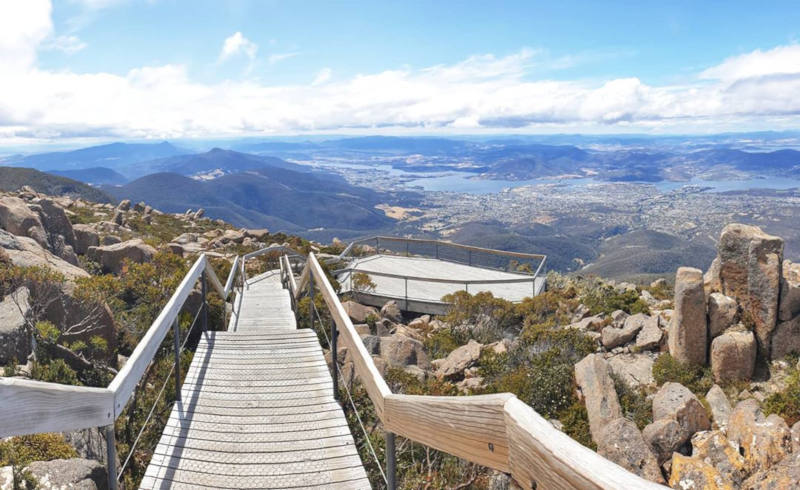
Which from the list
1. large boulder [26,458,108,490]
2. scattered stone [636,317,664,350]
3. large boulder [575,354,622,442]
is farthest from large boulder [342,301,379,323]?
large boulder [26,458,108,490]

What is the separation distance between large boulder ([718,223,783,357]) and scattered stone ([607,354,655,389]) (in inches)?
65.6

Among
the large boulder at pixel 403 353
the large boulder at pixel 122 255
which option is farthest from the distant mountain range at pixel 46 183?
the large boulder at pixel 403 353

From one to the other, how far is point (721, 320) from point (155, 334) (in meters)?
8.55

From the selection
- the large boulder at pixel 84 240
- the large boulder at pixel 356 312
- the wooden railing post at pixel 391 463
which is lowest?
the large boulder at pixel 356 312

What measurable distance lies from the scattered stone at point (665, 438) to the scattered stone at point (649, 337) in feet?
12.8

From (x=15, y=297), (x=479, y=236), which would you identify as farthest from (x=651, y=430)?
(x=479, y=236)

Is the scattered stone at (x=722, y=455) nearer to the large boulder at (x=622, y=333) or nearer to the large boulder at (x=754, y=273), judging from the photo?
the large boulder at (x=754, y=273)

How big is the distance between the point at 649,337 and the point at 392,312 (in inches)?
287

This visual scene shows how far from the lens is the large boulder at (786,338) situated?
8.03 m

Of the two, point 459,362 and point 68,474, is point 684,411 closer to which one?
point 459,362

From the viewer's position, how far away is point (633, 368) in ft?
29.3

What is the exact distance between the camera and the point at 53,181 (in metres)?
100

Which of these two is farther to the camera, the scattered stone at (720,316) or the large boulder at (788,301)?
the scattered stone at (720,316)

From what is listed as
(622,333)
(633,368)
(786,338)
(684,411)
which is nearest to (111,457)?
(684,411)
